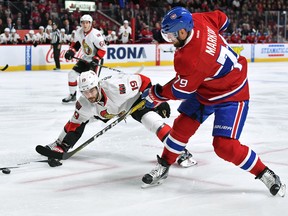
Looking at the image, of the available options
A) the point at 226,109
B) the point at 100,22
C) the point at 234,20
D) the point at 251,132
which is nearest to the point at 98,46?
the point at 251,132

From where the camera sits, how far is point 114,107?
4117 mm

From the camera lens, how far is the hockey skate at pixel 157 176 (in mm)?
3586

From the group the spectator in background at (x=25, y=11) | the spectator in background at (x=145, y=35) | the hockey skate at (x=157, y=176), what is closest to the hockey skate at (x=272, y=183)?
the hockey skate at (x=157, y=176)

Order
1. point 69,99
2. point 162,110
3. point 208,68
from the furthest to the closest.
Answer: point 69,99, point 162,110, point 208,68

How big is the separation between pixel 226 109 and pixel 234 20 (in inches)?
726

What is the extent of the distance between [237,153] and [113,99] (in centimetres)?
111

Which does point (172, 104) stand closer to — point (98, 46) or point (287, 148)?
point (98, 46)

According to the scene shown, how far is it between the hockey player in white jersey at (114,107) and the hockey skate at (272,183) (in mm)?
873

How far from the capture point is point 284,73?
1404cm

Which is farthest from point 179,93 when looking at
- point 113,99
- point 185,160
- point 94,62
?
point 94,62

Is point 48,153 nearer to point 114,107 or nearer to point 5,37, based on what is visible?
point 114,107

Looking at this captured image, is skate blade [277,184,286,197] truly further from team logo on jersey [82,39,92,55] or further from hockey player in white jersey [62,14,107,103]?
team logo on jersey [82,39,92,55]

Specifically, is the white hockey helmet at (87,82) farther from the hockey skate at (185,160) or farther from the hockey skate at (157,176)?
the hockey skate at (185,160)

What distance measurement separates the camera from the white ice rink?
3.14 m
